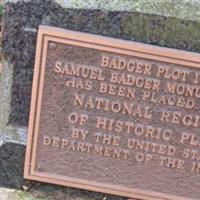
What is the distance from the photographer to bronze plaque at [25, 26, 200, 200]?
9.44ft

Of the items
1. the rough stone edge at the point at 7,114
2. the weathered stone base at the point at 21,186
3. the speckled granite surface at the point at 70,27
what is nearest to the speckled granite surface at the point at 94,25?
the speckled granite surface at the point at 70,27

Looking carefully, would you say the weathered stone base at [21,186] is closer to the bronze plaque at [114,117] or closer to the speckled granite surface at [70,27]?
the bronze plaque at [114,117]

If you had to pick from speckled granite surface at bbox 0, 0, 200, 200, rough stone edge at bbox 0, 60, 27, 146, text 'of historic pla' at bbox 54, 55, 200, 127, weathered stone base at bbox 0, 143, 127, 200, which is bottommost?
weathered stone base at bbox 0, 143, 127, 200

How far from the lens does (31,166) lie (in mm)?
3092

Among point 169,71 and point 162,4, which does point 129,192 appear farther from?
point 162,4

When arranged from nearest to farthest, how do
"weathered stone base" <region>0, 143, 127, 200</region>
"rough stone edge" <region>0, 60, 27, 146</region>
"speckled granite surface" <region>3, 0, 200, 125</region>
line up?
"speckled granite surface" <region>3, 0, 200, 125</region> → "rough stone edge" <region>0, 60, 27, 146</region> → "weathered stone base" <region>0, 143, 127, 200</region>

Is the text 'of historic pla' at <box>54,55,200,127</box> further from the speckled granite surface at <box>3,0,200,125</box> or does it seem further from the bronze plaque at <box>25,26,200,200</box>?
the speckled granite surface at <box>3,0,200,125</box>

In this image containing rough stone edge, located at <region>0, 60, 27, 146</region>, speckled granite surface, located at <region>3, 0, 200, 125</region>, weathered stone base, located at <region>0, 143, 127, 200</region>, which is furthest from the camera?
weathered stone base, located at <region>0, 143, 127, 200</region>

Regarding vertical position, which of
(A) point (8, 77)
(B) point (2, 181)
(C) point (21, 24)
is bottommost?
(B) point (2, 181)

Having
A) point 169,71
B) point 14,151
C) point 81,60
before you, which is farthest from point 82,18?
point 14,151

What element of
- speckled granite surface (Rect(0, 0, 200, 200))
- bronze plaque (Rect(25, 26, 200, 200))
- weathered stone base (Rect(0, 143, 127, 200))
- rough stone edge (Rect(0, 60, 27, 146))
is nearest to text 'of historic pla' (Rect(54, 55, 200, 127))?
bronze plaque (Rect(25, 26, 200, 200))

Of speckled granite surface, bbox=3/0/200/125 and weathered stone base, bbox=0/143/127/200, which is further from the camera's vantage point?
weathered stone base, bbox=0/143/127/200

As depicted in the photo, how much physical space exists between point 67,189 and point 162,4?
962 millimetres

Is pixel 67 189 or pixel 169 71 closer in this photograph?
pixel 169 71
